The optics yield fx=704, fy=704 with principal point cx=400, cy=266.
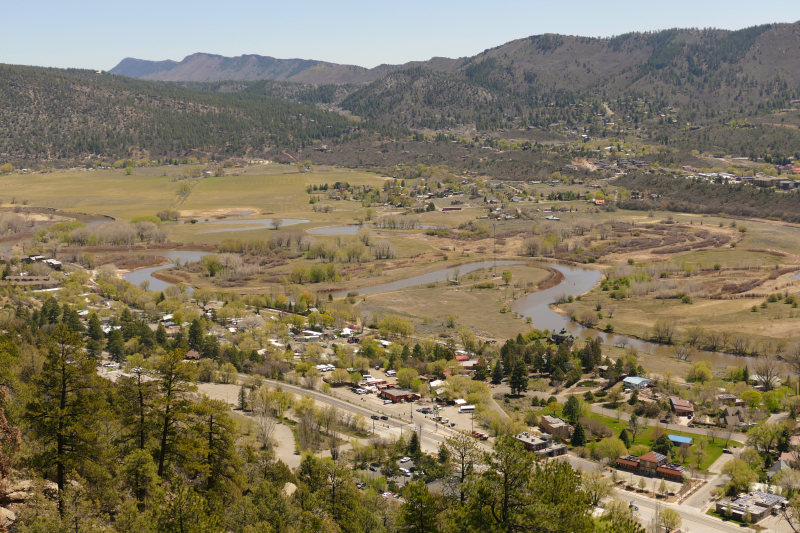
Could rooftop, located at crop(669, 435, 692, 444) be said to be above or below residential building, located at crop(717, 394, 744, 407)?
below

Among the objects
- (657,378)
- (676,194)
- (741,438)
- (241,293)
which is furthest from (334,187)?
(741,438)

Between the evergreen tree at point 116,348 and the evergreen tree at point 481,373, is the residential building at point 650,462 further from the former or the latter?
the evergreen tree at point 116,348

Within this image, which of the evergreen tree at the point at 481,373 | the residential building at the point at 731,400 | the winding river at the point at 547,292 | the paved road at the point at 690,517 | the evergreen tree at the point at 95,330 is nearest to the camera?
the paved road at the point at 690,517

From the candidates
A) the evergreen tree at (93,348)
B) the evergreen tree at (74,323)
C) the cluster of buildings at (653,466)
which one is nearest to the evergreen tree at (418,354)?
the cluster of buildings at (653,466)

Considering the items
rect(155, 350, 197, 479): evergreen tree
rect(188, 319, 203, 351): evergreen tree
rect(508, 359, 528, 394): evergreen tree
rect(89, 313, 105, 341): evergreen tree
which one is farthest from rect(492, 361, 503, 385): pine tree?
rect(155, 350, 197, 479): evergreen tree

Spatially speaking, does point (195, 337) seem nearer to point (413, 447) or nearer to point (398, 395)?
point (398, 395)

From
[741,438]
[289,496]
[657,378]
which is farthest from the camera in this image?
[657,378]

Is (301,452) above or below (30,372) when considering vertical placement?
below

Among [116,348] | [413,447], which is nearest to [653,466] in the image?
[413,447]

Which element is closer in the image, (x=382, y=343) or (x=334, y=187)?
(x=382, y=343)

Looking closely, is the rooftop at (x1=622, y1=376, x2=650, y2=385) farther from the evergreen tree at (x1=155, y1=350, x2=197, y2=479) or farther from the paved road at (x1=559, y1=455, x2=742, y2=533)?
the evergreen tree at (x1=155, y1=350, x2=197, y2=479)

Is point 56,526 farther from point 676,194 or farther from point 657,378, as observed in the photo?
point 676,194
